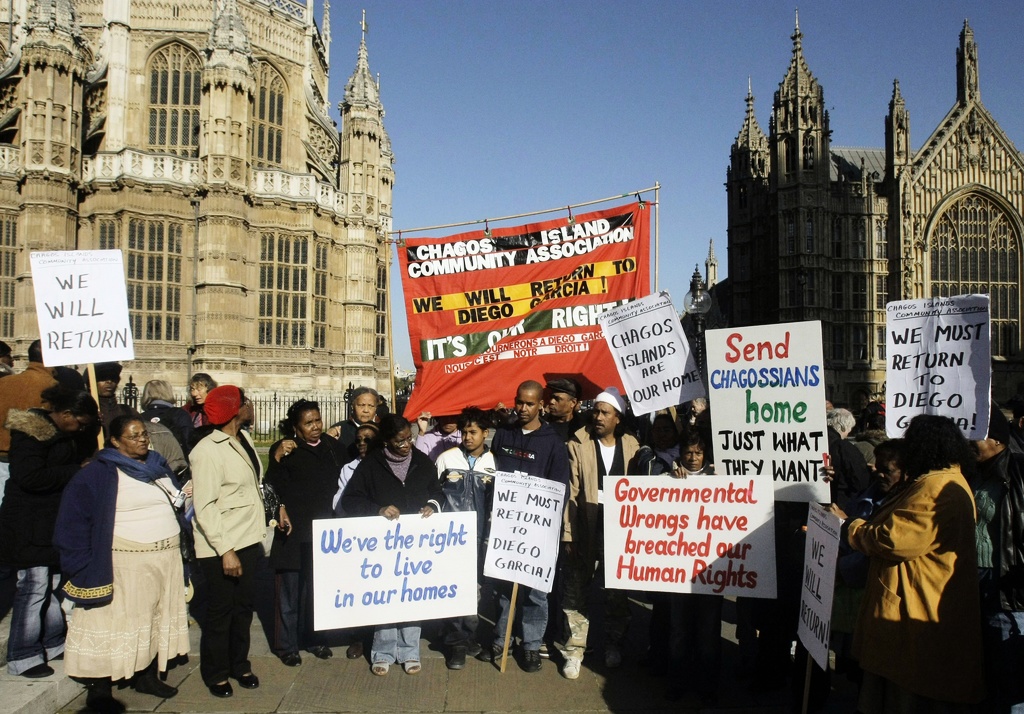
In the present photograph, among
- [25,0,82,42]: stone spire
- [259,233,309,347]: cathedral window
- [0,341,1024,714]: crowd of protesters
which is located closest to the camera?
[0,341,1024,714]: crowd of protesters

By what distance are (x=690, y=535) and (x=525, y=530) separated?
125 centimetres

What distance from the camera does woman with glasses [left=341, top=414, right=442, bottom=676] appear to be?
602 centimetres

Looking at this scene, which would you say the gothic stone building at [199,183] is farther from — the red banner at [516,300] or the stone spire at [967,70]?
the stone spire at [967,70]

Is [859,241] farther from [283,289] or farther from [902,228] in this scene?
[283,289]

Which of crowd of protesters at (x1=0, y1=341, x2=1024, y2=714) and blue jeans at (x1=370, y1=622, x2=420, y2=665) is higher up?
crowd of protesters at (x1=0, y1=341, x2=1024, y2=714)

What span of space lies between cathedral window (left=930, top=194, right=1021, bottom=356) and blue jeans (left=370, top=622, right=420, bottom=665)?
53.6 metres

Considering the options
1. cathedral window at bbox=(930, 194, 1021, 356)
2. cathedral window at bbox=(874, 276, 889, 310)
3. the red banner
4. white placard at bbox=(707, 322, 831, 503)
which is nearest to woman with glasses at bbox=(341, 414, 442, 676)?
the red banner

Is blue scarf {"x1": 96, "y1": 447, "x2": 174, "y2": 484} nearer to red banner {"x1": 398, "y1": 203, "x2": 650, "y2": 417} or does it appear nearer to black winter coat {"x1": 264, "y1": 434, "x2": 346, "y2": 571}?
black winter coat {"x1": 264, "y1": 434, "x2": 346, "y2": 571}

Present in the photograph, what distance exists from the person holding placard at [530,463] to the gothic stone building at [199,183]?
20.8m

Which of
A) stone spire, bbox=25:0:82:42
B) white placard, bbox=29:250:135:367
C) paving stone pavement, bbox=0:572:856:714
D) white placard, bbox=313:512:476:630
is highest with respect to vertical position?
stone spire, bbox=25:0:82:42

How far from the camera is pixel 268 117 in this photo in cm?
3056

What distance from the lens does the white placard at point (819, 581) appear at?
4.46 meters

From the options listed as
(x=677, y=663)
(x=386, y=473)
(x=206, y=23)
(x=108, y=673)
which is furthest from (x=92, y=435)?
(x=206, y=23)

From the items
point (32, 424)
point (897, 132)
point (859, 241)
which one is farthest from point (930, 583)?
point (897, 132)
